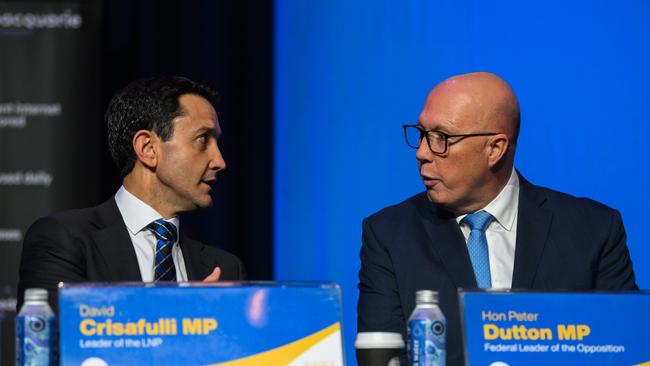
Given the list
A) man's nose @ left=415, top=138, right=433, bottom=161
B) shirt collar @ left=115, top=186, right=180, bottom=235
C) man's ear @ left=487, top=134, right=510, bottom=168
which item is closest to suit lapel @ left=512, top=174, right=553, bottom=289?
man's ear @ left=487, top=134, right=510, bottom=168

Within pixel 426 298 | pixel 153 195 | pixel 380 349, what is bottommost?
pixel 380 349

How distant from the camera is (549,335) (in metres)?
2.05

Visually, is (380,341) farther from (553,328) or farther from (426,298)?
(553,328)

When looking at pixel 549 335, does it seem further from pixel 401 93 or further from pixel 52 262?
pixel 401 93

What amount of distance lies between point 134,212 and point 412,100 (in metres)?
1.86

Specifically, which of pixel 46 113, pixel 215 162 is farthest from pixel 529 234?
pixel 46 113

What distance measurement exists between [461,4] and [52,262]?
239cm

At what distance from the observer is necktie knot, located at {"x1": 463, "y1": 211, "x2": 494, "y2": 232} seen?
302cm

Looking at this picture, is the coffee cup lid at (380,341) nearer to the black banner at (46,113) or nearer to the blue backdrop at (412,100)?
the blue backdrop at (412,100)

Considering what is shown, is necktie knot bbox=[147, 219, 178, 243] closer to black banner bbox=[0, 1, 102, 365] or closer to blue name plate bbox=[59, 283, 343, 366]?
blue name plate bbox=[59, 283, 343, 366]

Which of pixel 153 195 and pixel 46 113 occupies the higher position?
pixel 46 113

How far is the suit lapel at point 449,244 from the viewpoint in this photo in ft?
9.55

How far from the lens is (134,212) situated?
2.98m

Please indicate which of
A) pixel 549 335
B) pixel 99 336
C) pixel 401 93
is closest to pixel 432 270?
pixel 549 335
